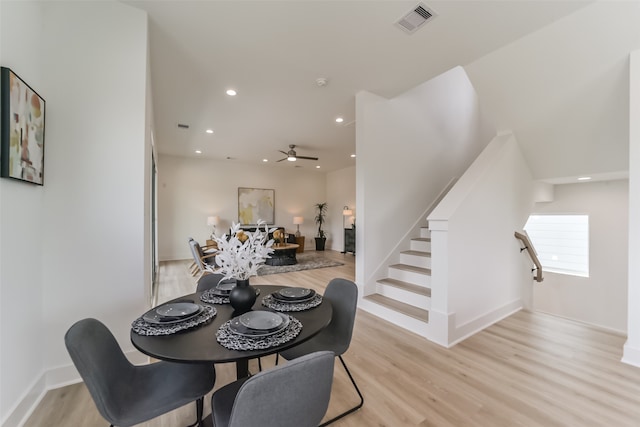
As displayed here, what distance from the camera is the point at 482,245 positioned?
2992mm

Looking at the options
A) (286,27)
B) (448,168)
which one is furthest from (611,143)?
(286,27)

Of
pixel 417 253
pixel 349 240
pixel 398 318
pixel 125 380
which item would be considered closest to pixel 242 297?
pixel 125 380

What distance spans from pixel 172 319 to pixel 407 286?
285 centimetres

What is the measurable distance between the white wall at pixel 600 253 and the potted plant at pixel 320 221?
596 centimetres

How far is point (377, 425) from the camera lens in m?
1.58

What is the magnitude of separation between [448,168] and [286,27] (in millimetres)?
3639

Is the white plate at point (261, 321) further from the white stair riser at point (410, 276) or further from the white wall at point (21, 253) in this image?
the white stair riser at point (410, 276)

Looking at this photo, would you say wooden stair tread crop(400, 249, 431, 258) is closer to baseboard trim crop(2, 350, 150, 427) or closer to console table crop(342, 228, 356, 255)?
baseboard trim crop(2, 350, 150, 427)

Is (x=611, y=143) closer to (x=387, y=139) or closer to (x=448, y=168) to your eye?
(x=448, y=168)

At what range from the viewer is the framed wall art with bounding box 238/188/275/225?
8.20 m

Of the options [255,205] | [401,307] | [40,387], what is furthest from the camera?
[255,205]

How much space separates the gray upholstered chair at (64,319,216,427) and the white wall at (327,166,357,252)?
745 cm

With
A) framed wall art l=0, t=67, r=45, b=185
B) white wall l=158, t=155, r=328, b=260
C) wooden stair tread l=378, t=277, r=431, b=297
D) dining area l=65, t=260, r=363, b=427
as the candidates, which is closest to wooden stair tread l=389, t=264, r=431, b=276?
wooden stair tread l=378, t=277, r=431, b=297

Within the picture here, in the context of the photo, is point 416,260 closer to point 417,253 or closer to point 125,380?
point 417,253
